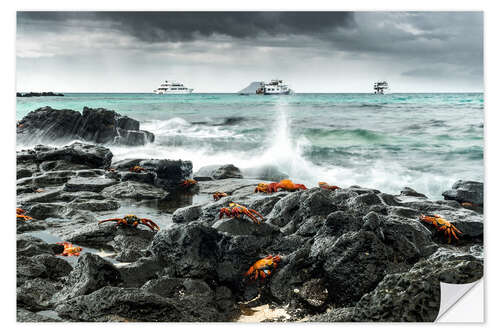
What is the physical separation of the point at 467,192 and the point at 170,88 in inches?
136

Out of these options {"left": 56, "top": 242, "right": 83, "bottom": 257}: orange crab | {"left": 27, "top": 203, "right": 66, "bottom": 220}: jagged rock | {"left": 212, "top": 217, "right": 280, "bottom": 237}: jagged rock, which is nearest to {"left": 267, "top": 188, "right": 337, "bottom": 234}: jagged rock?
{"left": 212, "top": 217, "right": 280, "bottom": 237}: jagged rock

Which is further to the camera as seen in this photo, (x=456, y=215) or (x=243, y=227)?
(x=456, y=215)

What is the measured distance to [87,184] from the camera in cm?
576

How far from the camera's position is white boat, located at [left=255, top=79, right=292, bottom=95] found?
4.87 metres

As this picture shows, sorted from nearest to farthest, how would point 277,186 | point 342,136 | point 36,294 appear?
point 36,294, point 342,136, point 277,186

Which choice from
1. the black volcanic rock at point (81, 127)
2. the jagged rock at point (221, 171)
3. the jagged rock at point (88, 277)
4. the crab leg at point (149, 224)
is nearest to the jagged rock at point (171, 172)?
the jagged rock at point (221, 171)

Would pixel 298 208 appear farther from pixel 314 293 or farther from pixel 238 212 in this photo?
pixel 314 293

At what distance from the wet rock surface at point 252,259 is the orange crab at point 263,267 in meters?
0.04

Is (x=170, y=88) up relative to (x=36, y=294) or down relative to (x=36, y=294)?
up

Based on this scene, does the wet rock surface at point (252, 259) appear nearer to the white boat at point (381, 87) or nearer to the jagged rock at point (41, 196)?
the jagged rock at point (41, 196)

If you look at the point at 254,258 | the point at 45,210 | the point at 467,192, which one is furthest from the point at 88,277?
the point at 467,192

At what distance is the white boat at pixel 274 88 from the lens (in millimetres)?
4871
